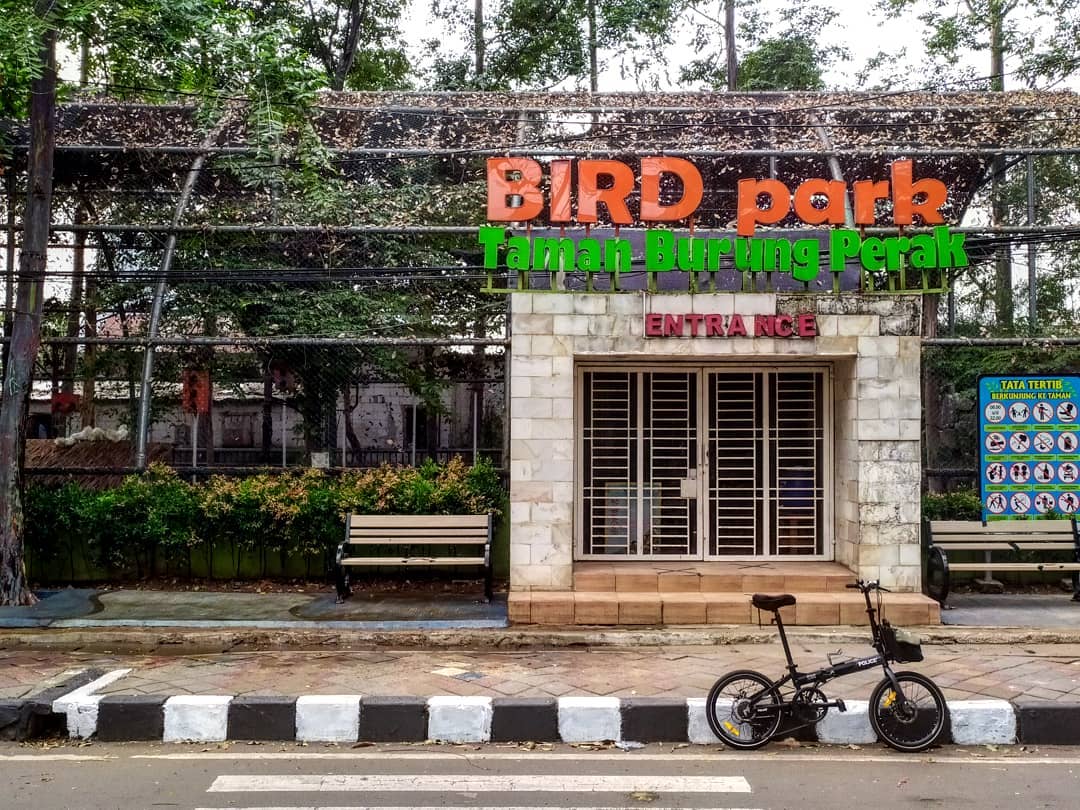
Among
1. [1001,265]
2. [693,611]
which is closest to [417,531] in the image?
[693,611]

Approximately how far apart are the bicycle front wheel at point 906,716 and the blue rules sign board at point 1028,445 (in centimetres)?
530

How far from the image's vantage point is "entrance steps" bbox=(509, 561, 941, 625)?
27.5 ft

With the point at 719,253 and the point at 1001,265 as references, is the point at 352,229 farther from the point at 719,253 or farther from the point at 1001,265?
the point at 1001,265

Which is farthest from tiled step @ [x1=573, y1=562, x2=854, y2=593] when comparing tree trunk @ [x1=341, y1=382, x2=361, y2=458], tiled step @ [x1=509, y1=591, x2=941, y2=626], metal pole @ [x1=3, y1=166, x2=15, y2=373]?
metal pole @ [x1=3, y1=166, x2=15, y2=373]

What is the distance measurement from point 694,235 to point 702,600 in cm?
356

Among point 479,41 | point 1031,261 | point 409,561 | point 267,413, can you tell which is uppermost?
point 479,41

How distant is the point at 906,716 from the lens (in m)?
5.41

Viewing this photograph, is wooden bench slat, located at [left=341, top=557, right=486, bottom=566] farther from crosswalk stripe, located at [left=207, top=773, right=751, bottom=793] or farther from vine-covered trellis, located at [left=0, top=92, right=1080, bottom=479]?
crosswalk stripe, located at [left=207, top=773, right=751, bottom=793]

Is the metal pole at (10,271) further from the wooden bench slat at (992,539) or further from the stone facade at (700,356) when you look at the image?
the wooden bench slat at (992,539)

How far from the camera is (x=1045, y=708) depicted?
5.73 m

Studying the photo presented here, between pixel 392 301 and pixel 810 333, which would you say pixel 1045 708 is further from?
pixel 392 301

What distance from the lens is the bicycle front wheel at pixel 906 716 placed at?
17.7 ft

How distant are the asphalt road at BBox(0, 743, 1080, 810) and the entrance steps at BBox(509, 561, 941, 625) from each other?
2.79 metres

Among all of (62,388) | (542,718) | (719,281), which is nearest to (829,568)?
(719,281)
